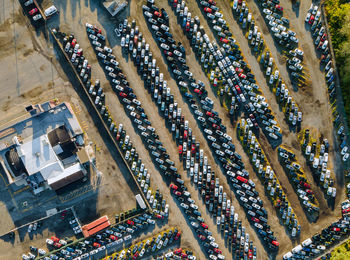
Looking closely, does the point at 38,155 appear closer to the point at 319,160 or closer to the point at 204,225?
the point at 204,225

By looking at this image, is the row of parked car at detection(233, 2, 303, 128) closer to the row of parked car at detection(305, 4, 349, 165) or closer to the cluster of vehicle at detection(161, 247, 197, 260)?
the row of parked car at detection(305, 4, 349, 165)

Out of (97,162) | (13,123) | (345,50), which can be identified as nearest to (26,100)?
(13,123)

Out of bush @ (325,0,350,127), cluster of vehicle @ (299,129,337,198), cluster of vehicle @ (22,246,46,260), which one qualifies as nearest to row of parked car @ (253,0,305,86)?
bush @ (325,0,350,127)

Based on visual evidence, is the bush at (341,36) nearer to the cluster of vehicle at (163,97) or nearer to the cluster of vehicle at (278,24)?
the cluster of vehicle at (278,24)

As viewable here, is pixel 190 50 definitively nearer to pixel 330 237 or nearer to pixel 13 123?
pixel 13 123

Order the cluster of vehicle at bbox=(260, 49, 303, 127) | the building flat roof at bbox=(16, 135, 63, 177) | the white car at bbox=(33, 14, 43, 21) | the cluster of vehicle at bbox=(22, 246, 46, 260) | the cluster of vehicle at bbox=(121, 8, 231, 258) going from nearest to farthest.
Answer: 1. the building flat roof at bbox=(16, 135, 63, 177)
2. the white car at bbox=(33, 14, 43, 21)
3. the cluster of vehicle at bbox=(260, 49, 303, 127)
4. the cluster of vehicle at bbox=(121, 8, 231, 258)
5. the cluster of vehicle at bbox=(22, 246, 46, 260)

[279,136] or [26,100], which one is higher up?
[26,100]

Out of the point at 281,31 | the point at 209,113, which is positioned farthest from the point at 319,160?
the point at 281,31
